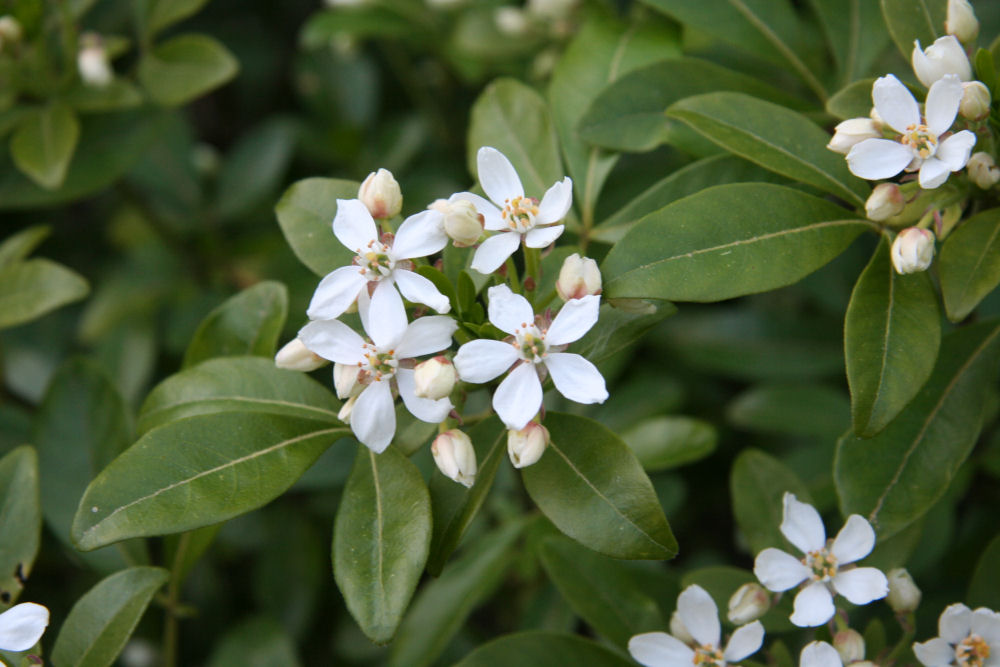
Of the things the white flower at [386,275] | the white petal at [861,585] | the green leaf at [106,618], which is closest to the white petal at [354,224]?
the white flower at [386,275]

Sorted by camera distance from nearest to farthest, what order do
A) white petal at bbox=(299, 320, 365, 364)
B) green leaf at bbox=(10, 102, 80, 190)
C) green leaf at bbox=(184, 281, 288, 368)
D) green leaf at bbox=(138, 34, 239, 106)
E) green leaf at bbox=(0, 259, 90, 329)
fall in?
1. white petal at bbox=(299, 320, 365, 364)
2. green leaf at bbox=(184, 281, 288, 368)
3. green leaf at bbox=(0, 259, 90, 329)
4. green leaf at bbox=(10, 102, 80, 190)
5. green leaf at bbox=(138, 34, 239, 106)

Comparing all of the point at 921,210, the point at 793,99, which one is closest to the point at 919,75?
the point at 921,210

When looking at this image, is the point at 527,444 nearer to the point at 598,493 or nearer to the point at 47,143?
the point at 598,493

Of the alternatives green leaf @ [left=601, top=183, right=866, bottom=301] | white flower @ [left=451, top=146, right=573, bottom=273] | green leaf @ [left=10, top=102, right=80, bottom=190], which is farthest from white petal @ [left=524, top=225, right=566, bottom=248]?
green leaf @ [left=10, top=102, right=80, bottom=190]

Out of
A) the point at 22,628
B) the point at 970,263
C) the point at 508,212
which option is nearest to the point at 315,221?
the point at 508,212

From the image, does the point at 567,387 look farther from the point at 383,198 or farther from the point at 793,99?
the point at 793,99

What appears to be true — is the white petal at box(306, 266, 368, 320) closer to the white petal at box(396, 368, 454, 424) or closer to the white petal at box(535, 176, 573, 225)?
the white petal at box(396, 368, 454, 424)
